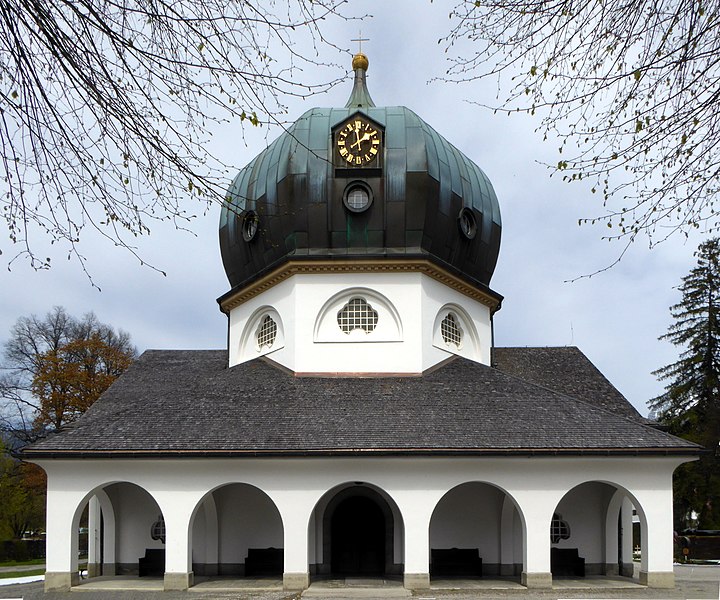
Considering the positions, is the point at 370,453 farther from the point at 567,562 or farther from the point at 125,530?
the point at 125,530

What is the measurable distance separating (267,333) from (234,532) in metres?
5.57

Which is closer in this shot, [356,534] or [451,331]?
[356,534]

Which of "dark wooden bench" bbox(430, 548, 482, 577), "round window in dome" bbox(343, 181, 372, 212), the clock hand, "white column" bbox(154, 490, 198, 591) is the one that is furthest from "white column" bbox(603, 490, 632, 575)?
the clock hand

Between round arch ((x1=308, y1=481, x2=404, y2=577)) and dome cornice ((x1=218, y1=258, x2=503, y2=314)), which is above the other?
dome cornice ((x1=218, y1=258, x2=503, y2=314))

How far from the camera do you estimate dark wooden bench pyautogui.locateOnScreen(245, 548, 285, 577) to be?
67.2 feet

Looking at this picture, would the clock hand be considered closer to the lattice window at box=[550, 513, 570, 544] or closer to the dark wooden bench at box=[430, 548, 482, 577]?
the dark wooden bench at box=[430, 548, 482, 577]

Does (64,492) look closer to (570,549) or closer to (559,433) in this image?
(559,433)

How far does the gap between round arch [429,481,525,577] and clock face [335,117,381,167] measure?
893cm

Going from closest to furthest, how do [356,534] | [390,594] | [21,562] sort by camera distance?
[390,594], [356,534], [21,562]

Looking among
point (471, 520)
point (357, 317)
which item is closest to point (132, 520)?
point (357, 317)

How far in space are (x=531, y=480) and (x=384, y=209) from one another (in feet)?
26.0

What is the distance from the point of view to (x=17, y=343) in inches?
1661

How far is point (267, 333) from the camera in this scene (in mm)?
23266

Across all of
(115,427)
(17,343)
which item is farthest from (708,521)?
(17,343)
